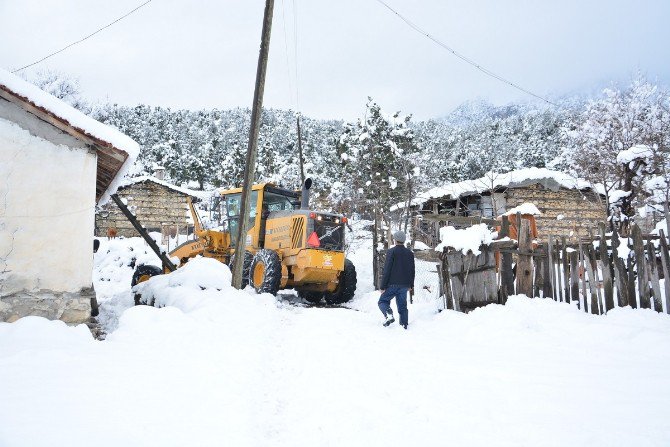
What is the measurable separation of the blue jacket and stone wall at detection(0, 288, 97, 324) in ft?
15.5

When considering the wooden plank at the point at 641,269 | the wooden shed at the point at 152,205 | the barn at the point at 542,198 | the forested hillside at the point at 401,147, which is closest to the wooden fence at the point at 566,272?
the wooden plank at the point at 641,269

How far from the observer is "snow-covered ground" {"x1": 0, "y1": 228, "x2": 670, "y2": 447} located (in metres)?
3.22

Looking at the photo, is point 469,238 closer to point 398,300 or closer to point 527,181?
point 398,300

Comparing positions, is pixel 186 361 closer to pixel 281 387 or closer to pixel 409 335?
pixel 281 387

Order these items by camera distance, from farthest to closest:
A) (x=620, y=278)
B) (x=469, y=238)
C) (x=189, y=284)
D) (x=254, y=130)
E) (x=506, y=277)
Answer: (x=254, y=130)
(x=189, y=284)
(x=469, y=238)
(x=506, y=277)
(x=620, y=278)

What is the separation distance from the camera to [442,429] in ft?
11.3

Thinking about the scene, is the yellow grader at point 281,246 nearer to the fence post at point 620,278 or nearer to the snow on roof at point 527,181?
the fence post at point 620,278

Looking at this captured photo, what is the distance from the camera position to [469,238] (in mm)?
8352

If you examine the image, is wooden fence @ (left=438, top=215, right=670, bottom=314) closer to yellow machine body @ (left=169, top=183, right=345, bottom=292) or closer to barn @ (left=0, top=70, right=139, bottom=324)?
yellow machine body @ (left=169, top=183, right=345, bottom=292)

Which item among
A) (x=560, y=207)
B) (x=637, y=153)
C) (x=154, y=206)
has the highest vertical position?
(x=154, y=206)

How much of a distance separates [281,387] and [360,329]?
3.21 m

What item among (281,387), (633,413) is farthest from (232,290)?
(633,413)

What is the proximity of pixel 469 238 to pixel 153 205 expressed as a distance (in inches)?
1257

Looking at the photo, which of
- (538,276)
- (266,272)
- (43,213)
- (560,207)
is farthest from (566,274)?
(560,207)
